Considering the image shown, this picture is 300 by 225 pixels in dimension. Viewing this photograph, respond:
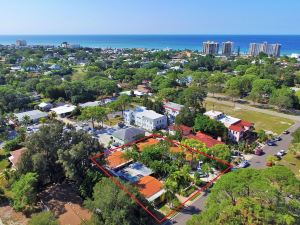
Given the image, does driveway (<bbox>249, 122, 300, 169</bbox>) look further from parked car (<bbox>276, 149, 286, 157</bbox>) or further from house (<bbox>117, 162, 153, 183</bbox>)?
house (<bbox>117, 162, 153, 183</bbox>)

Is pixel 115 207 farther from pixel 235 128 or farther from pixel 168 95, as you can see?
pixel 168 95

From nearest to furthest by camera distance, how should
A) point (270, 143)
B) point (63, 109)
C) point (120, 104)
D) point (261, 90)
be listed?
point (270, 143) → point (120, 104) → point (63, 109) → point (261, 90)

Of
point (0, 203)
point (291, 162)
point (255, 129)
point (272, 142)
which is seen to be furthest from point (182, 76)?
point (0, 203)

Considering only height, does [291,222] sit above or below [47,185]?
above

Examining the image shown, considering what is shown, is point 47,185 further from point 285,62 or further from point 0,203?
point 285,62

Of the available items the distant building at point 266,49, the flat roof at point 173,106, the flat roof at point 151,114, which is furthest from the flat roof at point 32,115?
the distant building at point 266,49

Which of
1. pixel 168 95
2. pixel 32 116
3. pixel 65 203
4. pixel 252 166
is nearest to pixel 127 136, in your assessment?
pixel 65 203

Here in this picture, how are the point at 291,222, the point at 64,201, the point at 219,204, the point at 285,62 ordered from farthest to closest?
the point at 285,62, the point at 64,201, the point at 219,204, the point at 291,222
